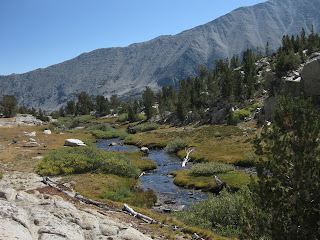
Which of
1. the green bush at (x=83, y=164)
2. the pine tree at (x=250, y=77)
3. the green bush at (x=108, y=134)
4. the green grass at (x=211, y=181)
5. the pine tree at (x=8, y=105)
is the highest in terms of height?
the pine tree at (x=8, y=105)

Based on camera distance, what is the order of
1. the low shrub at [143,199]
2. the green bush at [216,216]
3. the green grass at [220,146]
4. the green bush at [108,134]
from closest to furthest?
the green bush at [216,216] → the low shrub at [143,199] → the green grass at [220,146] → the green bush at [108,134]

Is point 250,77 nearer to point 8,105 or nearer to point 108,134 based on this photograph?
point 108,134

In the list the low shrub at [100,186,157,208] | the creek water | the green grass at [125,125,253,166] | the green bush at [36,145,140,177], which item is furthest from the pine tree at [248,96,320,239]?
the green grass at [125,125,253,166]

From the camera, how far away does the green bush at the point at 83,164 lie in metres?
32.8

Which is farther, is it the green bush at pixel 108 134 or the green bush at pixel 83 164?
the green bush at pixel 108 134

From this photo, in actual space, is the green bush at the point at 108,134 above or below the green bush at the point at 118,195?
below

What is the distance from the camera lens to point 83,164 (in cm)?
3453

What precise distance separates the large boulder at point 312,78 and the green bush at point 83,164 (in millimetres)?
43639

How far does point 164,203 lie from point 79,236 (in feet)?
55.3

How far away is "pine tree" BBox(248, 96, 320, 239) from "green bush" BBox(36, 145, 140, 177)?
25.9m

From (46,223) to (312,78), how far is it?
196 feet

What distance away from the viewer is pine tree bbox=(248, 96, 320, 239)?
11.2 metres

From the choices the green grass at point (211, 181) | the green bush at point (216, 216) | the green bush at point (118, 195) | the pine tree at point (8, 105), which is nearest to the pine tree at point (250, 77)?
the green grass at point (211, 181)

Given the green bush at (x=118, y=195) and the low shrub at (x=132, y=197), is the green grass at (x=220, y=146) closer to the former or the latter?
the low shrub at (x=132, y=197)
